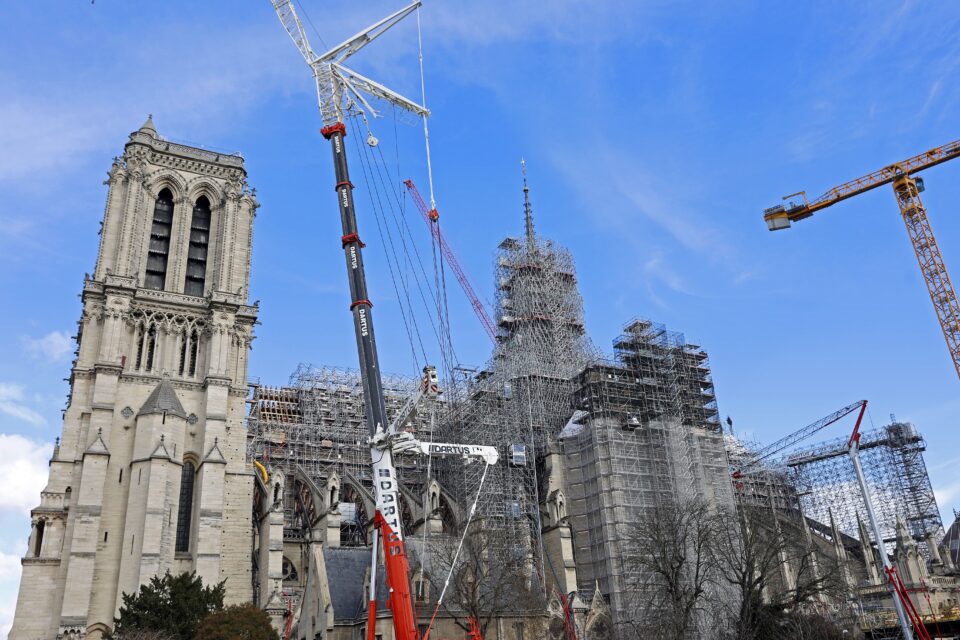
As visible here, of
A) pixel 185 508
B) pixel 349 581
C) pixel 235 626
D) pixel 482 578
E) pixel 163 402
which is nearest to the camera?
A: pixel 235 626

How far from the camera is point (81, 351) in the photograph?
53.1 metres

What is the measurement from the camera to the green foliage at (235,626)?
3659 cm

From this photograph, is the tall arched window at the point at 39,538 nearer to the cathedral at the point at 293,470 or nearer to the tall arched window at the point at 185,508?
the cathedral at the point at 293,470

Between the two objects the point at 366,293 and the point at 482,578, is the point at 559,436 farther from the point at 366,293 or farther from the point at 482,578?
the point at 366,293

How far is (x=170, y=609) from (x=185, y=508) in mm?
Result: 12602

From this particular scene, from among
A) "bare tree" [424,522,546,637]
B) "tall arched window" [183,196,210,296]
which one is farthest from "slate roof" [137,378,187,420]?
"bare tree" [424,522,546,637]

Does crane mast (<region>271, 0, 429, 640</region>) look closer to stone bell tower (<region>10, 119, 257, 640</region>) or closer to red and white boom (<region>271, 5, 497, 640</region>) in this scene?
red and white boom (<region>271, 5, 497, 640</region>)

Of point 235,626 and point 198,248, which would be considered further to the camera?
point 198,248

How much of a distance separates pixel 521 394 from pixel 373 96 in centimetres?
2719

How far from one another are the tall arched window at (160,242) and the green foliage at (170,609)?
24.7 metres

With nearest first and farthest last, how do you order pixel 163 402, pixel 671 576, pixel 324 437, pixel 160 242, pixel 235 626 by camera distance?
pixel 235 626 < pixel 671 576 < pixel 163 402 < pixel 160 242 < pixel 324 437

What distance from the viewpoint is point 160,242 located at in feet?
196

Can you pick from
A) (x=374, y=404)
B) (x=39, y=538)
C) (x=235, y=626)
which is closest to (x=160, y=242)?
(x=39, y=538)

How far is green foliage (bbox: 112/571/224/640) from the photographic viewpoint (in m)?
38.9
